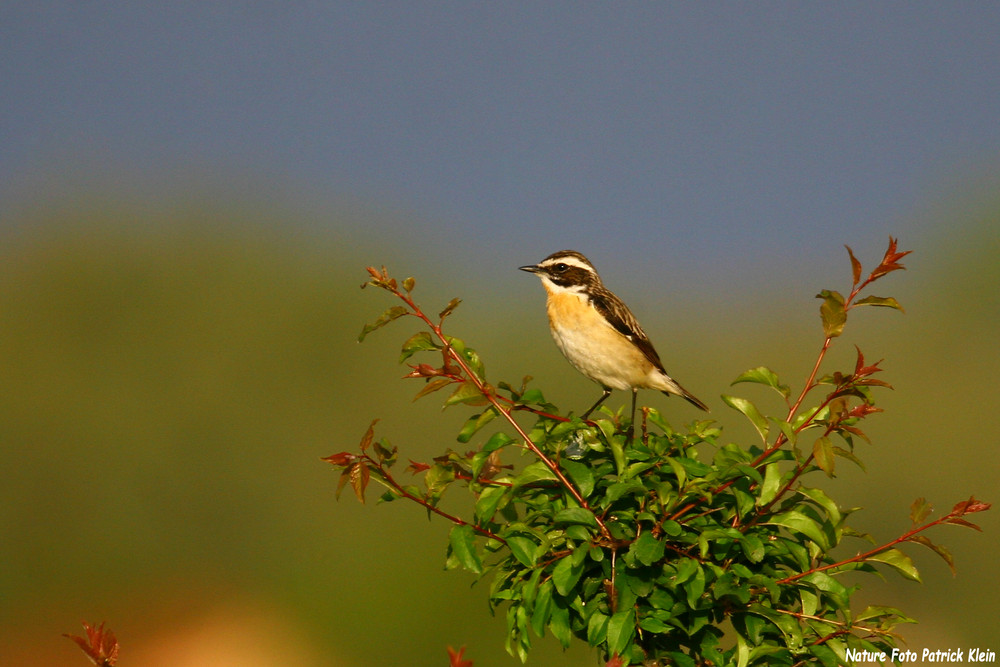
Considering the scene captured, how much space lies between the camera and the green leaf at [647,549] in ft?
13.8

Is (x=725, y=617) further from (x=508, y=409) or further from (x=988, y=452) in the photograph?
(x=988, y=452)

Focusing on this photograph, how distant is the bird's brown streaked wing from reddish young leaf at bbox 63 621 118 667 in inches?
232

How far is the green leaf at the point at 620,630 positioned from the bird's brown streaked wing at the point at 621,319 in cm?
455

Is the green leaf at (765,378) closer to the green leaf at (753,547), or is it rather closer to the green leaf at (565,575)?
the green leaf at (753,547)

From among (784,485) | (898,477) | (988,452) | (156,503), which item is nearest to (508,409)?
(784,485)

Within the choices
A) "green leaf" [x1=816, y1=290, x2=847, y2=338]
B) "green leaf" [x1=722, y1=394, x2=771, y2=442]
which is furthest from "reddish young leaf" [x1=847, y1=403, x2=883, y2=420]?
"green leaf" [x1=722, y1=394, x2=771, y2=442]

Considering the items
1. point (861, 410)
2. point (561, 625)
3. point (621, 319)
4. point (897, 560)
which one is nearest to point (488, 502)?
point (561, 625)

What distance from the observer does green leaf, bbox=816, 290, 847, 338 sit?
4.20 meters

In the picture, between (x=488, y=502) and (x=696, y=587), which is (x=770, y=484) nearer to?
(x=696, y=587)

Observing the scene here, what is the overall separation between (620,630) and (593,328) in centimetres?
451

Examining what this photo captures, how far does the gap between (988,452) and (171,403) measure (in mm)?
34231

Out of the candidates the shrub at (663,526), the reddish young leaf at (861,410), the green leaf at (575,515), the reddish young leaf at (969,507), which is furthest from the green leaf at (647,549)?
the reddish young leaf at (969,507)

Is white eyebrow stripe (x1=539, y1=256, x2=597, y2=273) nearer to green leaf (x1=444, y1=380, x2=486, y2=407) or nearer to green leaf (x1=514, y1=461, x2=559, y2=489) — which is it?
green leaf (x1=514, y1=461, x2=559, y2=489)

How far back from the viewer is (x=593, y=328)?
8539 millimetres
